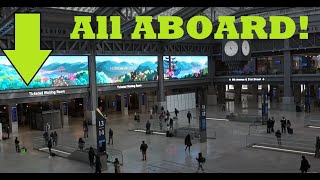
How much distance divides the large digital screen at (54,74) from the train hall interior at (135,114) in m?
0.09

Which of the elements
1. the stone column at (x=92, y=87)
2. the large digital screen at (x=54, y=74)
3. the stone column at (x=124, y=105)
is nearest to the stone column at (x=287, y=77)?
the stone column at (x=124, y=105)

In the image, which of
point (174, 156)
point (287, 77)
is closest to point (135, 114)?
point (174, 156)

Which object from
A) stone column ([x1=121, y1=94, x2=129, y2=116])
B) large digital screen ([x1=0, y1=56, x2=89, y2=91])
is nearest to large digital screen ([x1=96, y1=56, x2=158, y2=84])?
large digital screen ([x1=0, y1=56, x2=89, y2=91])

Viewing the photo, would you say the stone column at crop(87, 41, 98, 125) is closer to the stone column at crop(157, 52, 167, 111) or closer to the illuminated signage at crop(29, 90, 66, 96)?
the illuminated signage at crop(29, 90, 66, 96)

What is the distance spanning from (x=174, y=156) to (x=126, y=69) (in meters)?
22.1

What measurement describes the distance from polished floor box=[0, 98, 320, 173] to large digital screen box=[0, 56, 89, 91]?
438cm

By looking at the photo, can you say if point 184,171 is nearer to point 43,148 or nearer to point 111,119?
point 43,148

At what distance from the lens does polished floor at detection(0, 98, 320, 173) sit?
68.6 feet

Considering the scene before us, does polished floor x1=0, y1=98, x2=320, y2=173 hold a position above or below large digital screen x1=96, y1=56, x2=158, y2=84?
below

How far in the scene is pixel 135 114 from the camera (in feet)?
134

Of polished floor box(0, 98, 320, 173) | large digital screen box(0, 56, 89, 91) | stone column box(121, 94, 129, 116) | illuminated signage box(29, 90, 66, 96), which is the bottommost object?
polished floor box(0, 98, 320, 173)

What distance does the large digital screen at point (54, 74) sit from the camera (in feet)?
113

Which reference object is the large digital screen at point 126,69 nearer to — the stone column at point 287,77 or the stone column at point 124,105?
the stone column at point 124,105
